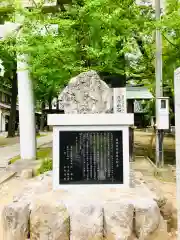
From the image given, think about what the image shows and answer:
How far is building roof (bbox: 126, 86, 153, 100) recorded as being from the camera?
1348 cm

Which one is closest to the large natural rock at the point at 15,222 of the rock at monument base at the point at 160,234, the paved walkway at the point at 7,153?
the rock at monument base at the point at 160,234

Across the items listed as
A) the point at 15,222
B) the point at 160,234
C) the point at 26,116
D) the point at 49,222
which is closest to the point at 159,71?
the point at 26,116

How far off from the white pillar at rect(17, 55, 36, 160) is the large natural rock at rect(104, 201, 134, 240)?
789cm

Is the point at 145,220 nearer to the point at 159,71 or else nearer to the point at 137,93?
the point at 159,71

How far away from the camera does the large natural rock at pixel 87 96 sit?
6.10 m

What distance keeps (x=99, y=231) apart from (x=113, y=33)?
5.81m

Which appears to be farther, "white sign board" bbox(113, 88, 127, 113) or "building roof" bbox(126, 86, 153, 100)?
"building roof" bbox(126, 86, 153, 100)

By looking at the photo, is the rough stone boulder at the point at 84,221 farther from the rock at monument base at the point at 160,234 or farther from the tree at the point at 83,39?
the tree at the point at 83,39

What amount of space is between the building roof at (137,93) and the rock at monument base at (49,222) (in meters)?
9.28

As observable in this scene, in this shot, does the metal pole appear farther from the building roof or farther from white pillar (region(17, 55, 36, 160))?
white pillar (region(17, 55, 36, 160))

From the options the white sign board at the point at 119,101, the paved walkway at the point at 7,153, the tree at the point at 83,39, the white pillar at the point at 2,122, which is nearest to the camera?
the white sign board at the point at 119,101

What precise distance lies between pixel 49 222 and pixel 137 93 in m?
10.3

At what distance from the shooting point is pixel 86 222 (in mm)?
4430

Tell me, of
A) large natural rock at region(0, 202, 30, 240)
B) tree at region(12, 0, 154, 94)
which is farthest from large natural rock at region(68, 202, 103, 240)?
tree at region(12, 0, 154, 94)
